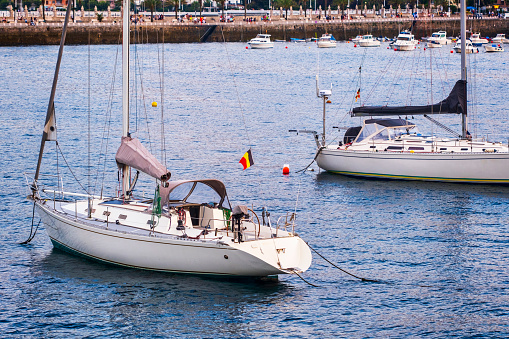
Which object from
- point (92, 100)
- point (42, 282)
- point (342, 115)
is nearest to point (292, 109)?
point (342, 115)

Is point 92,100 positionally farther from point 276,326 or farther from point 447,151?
point 276,326

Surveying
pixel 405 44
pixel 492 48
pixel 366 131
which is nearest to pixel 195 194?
pixel 366 131

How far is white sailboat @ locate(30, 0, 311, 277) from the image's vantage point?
2544 centimetres

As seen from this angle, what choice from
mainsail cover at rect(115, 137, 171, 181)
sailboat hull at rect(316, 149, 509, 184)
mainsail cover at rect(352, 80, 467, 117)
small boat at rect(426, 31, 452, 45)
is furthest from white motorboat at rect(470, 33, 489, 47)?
mainsail cover at rect(115, 137, 171, 181)

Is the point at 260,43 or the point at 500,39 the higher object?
the point at 500,39

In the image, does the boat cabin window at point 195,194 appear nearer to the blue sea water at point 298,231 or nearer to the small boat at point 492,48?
the blue sea water at point 298,231

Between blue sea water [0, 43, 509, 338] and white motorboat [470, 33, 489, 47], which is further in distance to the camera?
white motorboat [470, 33, 489, 47]

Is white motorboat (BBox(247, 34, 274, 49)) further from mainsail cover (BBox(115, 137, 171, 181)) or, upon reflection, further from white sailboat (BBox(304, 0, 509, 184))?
mainsail cover (BBox(115, 137, 171, 181))

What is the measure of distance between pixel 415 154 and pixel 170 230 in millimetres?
19481

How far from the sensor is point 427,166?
42031 millimetres

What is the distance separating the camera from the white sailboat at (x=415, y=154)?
135ft

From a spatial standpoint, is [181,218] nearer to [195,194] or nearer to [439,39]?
[195,194]

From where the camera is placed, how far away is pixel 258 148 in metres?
54.5

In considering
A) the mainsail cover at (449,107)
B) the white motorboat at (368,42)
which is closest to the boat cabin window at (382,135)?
the mainsail cover at (449,107)
